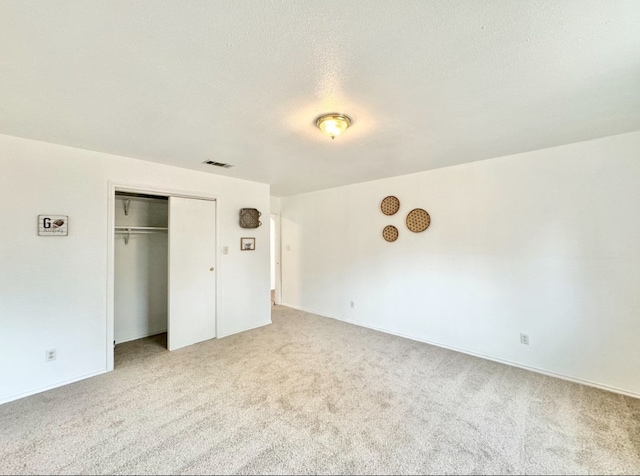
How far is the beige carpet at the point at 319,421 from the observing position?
1.67 metres

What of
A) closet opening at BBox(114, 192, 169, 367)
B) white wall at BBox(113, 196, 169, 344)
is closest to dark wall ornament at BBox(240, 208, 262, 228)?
closet opening at BBox(114, 192, 169, 367)

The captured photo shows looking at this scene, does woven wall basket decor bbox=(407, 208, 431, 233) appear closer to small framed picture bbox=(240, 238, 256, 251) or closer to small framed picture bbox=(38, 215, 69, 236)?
small framed picture bbox=(240, 238, 256, 251)

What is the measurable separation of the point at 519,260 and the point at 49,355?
4.86 m

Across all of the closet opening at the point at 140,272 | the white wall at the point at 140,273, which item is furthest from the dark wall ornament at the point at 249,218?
the white wall at the point at 140,273

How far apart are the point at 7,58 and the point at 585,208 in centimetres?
442

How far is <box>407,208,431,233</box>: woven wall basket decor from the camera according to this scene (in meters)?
3.66

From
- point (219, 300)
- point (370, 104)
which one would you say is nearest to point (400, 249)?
point (370, 104)

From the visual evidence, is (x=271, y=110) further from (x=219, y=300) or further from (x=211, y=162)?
(x=219, y=300)

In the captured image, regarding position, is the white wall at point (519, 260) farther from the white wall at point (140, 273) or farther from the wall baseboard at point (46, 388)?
the wall baseboard at point (46, 388)

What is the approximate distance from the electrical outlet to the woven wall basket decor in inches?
165

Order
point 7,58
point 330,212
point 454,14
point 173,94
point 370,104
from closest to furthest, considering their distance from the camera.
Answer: point 454,14 → point 7,58 → point 173,94 → point 370,104 → point 330,212

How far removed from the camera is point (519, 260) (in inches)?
117

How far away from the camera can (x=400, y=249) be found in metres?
3.94

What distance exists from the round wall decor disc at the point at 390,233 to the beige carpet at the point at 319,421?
1.67 m
